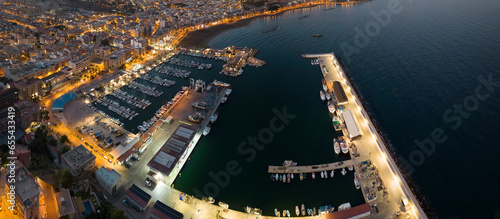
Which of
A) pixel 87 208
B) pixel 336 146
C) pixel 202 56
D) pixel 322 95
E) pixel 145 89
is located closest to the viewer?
pixel 87 208

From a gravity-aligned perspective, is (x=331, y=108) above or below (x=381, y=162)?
above

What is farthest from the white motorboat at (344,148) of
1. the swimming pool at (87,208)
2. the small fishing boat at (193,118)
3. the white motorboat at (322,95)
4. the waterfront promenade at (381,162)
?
the swimming pool at (87,208)

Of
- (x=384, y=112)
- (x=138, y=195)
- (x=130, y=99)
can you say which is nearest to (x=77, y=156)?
(x=138, y=195)

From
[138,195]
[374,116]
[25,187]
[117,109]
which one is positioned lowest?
[25,187]

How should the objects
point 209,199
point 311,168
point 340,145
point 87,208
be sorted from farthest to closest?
point 340,145, point 311,168, point 209,199, point 87,208

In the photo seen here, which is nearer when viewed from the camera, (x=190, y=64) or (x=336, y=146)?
(x=336, y=146)

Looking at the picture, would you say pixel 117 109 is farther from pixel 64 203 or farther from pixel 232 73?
pixel 232 73

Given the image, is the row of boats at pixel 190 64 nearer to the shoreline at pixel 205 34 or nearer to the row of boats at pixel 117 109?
the shoreline at pixel 205 34

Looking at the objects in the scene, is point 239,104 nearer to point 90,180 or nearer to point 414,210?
point 90,180
